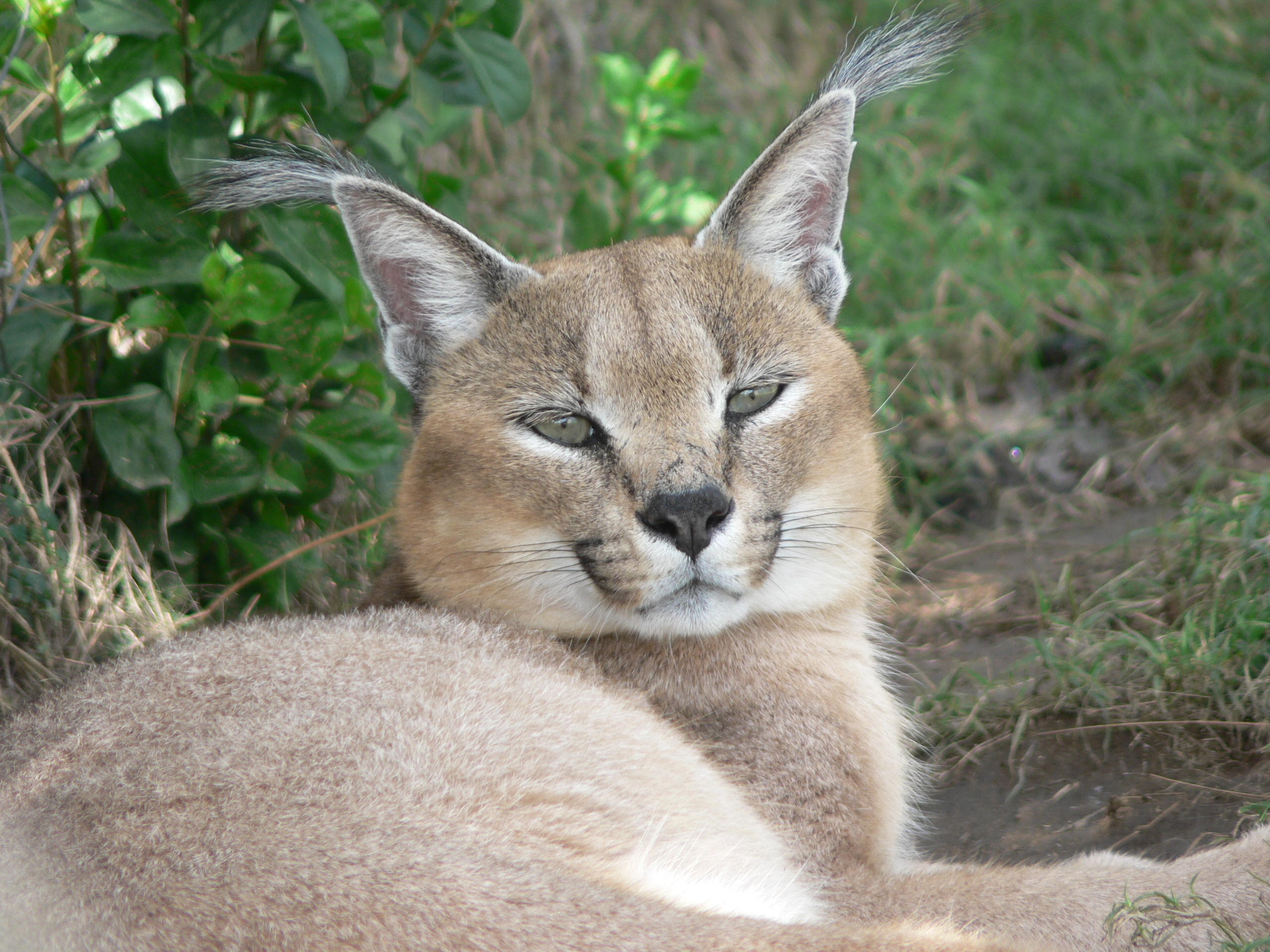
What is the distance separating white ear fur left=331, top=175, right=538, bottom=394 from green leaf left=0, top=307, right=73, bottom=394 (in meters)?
0.99

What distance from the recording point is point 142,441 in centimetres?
378

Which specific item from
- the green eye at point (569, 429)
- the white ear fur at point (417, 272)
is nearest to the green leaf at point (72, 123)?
the white ear fur at point (417, 272)

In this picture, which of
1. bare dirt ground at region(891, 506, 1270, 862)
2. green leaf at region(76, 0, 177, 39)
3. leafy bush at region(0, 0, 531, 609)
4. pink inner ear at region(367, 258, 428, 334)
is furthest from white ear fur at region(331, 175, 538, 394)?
bare dirt ground at region(891, 506, 1270, 862)

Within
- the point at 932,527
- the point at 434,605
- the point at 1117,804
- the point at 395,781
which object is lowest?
the point at 932,527

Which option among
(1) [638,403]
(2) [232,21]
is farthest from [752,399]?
(2) [232,21]

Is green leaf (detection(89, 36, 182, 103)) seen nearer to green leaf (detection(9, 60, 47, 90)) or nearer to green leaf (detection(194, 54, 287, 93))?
green leaf (detection(194, 54, 287, 93))

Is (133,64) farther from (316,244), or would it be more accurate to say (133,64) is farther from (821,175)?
(821,175)

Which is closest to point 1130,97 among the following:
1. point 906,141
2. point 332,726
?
point 906,141

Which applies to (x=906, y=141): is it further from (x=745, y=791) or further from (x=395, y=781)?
(x=395, y=781)

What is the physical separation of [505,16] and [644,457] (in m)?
1.73

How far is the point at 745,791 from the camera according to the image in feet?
10.0

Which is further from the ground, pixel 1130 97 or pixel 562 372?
pixel 562 372

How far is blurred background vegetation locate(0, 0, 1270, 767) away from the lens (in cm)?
367

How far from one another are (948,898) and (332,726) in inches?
56.2
